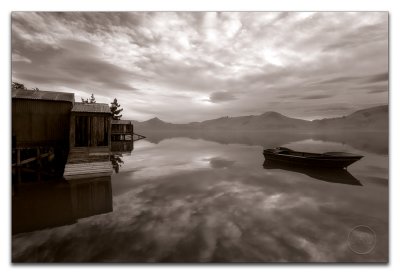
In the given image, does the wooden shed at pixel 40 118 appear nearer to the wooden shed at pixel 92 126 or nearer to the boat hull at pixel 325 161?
the wooden shed at pixel 92 126

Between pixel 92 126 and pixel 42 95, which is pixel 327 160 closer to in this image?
pixel 92 126

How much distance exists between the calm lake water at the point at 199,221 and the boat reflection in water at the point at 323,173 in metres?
0.66

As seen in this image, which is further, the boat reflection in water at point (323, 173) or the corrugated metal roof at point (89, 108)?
the corrugated metal roof at point (89, 108)

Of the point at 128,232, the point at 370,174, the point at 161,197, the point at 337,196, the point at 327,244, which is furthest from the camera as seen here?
the point at 370,174


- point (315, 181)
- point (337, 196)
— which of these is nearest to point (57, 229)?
point (337, 196)

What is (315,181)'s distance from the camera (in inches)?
671

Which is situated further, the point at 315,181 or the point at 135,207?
the point at 315,181

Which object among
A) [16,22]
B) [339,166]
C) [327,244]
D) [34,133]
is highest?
[16,22]

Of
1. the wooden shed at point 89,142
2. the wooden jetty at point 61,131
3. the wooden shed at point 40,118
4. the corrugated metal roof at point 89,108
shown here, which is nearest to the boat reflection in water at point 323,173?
the wooden shed at point 89,142

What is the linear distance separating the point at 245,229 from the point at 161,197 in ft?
19.3

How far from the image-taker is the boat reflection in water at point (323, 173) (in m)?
17.3

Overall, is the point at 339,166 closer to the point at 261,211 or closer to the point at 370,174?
the point at 370,174

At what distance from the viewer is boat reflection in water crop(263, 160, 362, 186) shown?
680 inches

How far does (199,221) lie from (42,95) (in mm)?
18458
